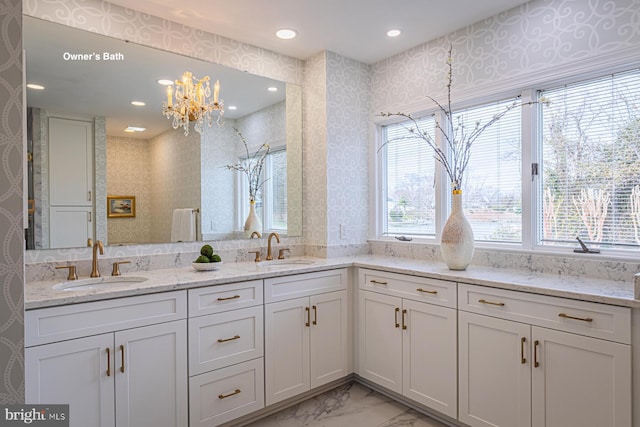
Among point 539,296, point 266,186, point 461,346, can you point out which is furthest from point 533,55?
point 266,186

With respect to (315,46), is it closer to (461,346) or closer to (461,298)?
(461,298)

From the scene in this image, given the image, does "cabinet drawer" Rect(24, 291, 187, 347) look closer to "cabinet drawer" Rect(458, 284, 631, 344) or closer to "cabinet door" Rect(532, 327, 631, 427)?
"cabinet drawer" Rect(458, 284, 631, 344)

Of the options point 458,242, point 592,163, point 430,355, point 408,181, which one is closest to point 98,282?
point 430,355

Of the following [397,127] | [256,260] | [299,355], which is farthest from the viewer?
[397,127]

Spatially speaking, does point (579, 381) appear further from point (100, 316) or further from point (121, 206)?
point (121, 206)

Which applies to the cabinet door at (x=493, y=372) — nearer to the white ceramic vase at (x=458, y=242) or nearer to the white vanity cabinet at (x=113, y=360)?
the white ceramic vase at (x=458, y=242)

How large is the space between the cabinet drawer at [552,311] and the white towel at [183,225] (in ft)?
5.98

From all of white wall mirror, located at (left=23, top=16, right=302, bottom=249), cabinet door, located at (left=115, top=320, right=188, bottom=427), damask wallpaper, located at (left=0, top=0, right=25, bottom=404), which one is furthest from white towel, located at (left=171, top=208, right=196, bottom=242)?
damask wallpaper, located at (left=0, top=0, right=25, bottom=404)

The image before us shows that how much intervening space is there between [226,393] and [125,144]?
1.67 metres

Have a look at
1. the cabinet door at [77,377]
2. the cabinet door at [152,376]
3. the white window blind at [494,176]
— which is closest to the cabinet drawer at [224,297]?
the cabinet door at [152,376]

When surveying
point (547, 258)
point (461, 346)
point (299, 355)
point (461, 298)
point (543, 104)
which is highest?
point (543, 104)

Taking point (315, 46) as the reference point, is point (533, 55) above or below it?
below

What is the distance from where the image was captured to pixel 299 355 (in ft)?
8.54

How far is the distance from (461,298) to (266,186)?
173 centimetres
